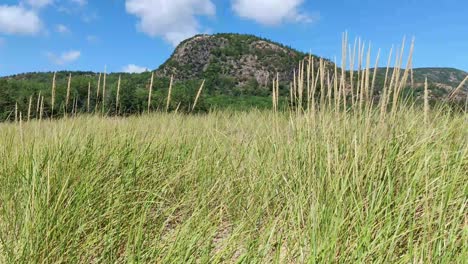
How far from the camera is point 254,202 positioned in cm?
221

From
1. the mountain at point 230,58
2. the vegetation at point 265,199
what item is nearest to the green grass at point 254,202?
the vegetation at point 265,199

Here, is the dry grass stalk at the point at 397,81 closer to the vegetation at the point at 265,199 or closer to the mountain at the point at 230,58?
the vegetation at the point at 265,199

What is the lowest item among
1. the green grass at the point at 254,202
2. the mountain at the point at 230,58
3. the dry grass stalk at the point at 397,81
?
the green grass at the point at 254,202

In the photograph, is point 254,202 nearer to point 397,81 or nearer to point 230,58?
point 397,81

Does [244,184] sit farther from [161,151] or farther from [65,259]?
[65,259]

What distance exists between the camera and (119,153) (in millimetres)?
2582

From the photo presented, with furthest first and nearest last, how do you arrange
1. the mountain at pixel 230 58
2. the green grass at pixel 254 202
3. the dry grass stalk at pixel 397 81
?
the mountain at pixel 230 58 → the dry grass stalk at pixel 397 81 → the green grass at pixel 254 202

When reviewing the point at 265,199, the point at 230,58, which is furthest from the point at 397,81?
the point at 230,58

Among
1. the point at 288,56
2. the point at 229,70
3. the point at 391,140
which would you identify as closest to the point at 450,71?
the point at 288,56

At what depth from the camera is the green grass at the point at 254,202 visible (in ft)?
4.73

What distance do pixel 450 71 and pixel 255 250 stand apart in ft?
761

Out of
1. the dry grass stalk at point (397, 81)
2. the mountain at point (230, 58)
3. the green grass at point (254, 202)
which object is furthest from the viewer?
the mountain at point (230, 58)

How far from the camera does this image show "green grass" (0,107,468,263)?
1.44m

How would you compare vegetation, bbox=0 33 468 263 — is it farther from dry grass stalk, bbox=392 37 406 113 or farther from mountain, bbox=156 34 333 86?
mountain, bbox=156 34 333 86
